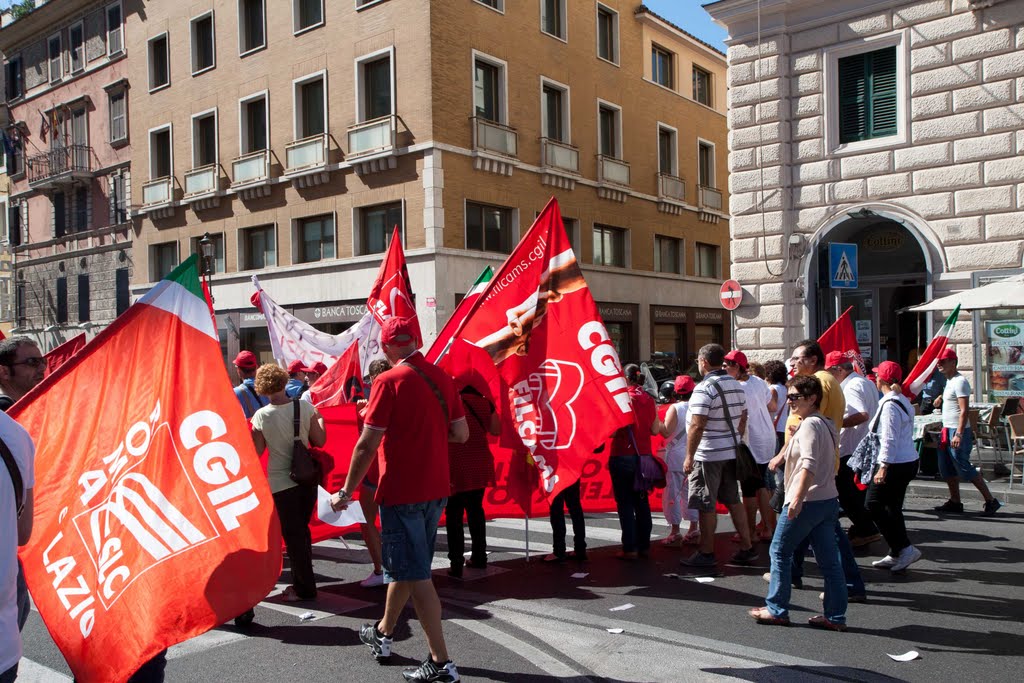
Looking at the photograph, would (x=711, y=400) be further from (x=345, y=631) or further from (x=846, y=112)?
(x=846, y=112)

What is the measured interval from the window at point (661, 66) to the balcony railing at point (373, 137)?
12.1m

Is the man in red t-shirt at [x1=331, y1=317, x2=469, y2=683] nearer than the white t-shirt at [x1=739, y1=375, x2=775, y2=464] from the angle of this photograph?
Yes

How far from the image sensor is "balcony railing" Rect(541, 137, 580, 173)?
2745cm

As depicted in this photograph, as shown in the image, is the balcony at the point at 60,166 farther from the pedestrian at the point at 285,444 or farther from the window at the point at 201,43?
the pedestrian at the point at 285,444

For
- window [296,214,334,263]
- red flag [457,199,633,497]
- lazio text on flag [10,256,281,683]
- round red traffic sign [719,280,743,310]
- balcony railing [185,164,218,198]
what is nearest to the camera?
lazio text on flag [10,256,281,683]

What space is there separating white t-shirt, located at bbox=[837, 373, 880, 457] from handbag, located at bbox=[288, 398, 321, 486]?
4.29 metres

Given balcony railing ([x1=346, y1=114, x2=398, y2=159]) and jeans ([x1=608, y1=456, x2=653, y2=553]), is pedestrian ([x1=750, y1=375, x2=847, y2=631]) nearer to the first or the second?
jeans ([x1=608, y1=456, x2=653, y2=553])

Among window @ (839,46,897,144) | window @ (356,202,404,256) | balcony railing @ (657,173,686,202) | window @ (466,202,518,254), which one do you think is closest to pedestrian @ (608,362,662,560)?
window @ (839,46,897,144)

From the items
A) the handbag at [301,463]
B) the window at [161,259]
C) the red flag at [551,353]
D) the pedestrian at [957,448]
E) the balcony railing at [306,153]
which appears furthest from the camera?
the window at [161,259]

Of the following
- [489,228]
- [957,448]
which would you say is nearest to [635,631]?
[957,448]

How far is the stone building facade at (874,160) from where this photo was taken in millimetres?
13992

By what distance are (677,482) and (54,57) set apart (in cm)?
3856

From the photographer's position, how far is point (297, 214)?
90.2ft

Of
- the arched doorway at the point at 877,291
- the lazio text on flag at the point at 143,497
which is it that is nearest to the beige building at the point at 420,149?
the arched doorway at the point at 877,291
